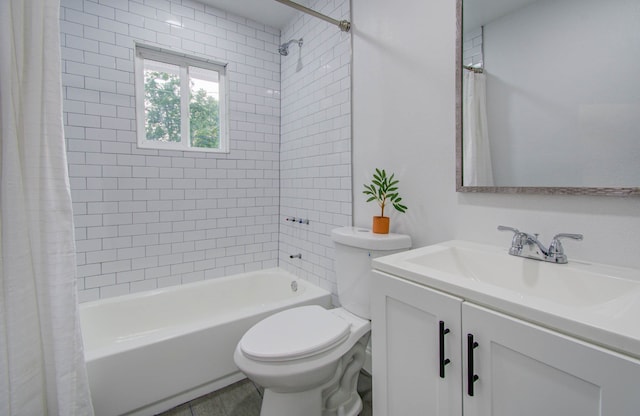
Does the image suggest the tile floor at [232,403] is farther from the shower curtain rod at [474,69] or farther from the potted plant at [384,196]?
the shower curtain rod at [474,69]

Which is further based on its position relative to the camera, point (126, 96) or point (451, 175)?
point (126, 96)

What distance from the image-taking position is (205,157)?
2.47m

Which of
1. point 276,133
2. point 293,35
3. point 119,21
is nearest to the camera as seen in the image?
point 119,21

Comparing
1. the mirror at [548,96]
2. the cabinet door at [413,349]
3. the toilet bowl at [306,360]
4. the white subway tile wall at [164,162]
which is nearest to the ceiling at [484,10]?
the mirror at [548,96]

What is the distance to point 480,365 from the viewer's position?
0.78 metres

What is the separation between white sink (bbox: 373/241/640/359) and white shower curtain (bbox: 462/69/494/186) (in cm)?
31

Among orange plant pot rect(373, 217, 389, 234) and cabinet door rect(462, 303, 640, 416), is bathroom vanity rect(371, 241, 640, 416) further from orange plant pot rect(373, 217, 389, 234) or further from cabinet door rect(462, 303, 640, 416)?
orange plant pot rect(373, 217, 389, 234)

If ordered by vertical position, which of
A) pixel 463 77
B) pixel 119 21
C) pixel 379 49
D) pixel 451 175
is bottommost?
→ pixel 451 175

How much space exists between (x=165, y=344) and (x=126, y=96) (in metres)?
1.75

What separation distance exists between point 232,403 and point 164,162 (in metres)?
1.76

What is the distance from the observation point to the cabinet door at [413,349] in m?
0.85

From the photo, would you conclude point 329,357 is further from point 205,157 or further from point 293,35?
point 293,35

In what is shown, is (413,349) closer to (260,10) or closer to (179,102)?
(179,102)

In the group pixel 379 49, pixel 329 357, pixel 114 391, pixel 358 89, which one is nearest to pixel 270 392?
pixel 329 357
